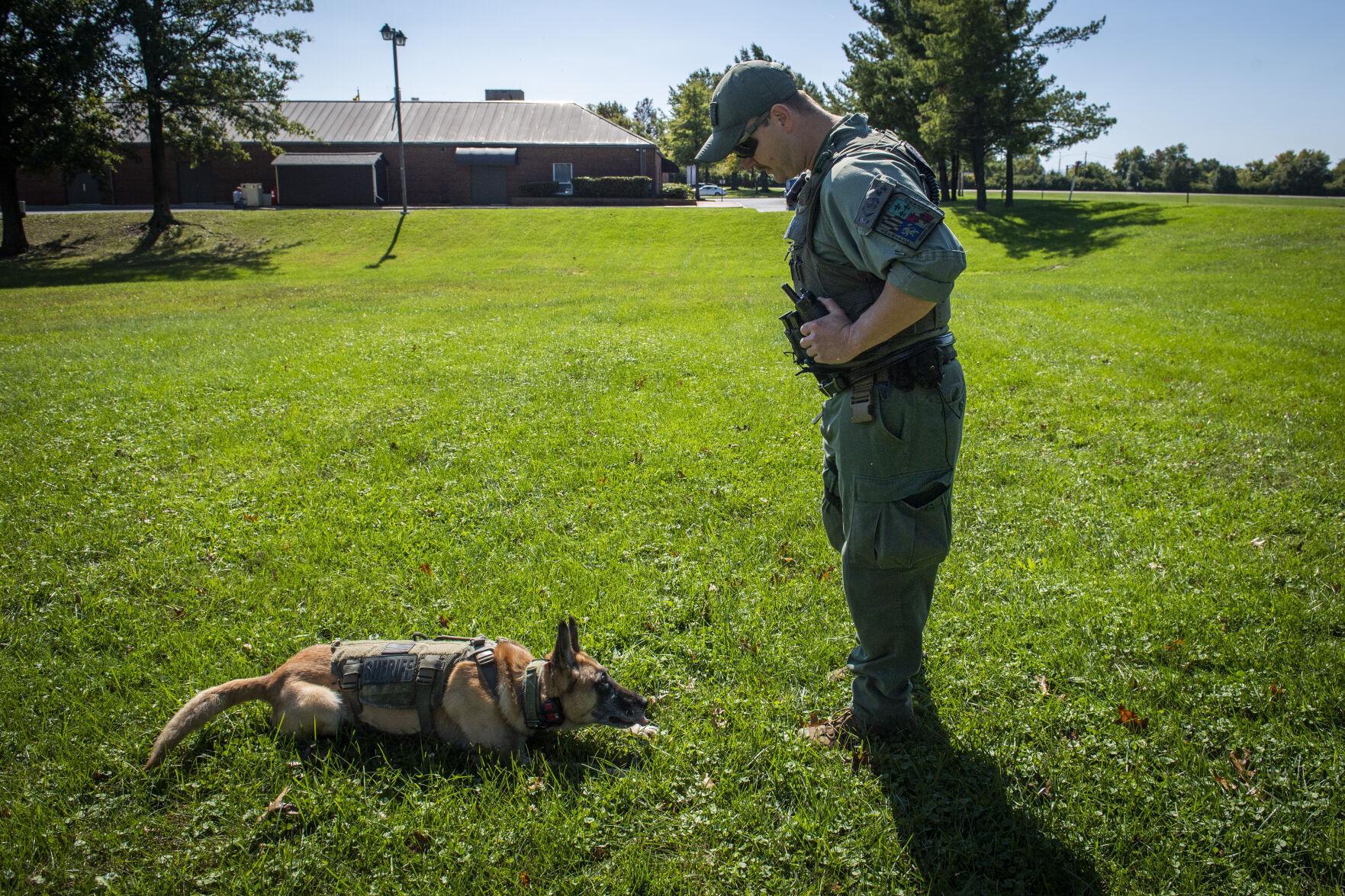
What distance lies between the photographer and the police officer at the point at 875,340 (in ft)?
8.77

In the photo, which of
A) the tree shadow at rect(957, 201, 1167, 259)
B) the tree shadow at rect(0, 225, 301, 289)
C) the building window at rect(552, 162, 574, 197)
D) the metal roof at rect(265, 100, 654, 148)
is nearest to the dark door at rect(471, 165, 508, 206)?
the metal roof at rect(265, 100, 654, 148)

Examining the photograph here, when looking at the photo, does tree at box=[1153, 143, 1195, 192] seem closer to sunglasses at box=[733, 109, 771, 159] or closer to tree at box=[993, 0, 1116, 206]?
tree at box=[993, 0, 1116, 206]

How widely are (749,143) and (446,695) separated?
2855 mm

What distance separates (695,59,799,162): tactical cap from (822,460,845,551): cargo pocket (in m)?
1.51

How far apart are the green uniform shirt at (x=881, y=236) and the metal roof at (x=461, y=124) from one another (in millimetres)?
49542

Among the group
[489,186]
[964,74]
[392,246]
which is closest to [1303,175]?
[964,74]

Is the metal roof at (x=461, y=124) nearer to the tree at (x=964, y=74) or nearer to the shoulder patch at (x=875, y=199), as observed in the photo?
the tree at (x=964, y=74)

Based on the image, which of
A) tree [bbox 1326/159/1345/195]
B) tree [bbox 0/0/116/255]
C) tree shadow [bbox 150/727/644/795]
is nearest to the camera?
tree shadow [bbox 150/727/644/795]

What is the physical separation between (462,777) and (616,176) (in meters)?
47.9

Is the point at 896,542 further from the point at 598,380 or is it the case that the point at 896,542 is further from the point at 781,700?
the point at 598,380

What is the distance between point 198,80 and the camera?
29.4 meters

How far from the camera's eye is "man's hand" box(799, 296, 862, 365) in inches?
113

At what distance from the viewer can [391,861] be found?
111 inches

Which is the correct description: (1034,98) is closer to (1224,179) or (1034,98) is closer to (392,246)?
(392,246)
